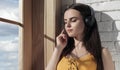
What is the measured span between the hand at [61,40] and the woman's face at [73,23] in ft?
0.28

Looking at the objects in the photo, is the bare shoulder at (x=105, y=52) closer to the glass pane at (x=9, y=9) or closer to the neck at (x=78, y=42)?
the neck at (x=78, y=42)

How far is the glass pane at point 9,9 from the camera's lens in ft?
4.63

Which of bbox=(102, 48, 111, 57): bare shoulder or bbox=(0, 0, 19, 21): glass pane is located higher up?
bbox=(0, 0, 19, 21): glass pane

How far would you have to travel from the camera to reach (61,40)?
185 centimetres

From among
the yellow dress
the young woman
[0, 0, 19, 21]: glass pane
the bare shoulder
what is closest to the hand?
the young woman

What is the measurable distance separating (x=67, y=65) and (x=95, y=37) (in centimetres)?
25

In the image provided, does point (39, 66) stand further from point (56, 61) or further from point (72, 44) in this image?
point (72, 44)

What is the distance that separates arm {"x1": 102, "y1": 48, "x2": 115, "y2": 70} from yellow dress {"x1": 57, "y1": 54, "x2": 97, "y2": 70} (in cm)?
7

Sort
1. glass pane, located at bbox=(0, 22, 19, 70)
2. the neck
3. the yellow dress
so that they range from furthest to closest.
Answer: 1. the neck
2. the yellow dress
3. glass pane, located at bbox=(0, 22, 19, 70)

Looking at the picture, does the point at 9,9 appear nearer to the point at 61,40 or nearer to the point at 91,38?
the point at 61,40

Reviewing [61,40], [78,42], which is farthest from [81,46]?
[61,40]

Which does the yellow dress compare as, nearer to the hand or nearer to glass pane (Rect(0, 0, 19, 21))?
the hand

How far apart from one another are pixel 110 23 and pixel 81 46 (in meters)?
0.25

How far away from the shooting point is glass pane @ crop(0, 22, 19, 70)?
140 centimetres
